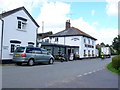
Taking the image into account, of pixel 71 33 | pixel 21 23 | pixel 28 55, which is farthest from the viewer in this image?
pixel 71 33

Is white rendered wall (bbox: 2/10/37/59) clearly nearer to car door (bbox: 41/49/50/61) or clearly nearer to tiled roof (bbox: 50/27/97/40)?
car door (bbox: 41/49/50/61)

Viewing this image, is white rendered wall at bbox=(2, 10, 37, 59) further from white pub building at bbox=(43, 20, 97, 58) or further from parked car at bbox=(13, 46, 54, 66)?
white pub building at bbox=(43, 20, 97, 58)

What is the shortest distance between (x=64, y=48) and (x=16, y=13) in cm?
1763

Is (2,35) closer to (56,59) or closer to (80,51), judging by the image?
(56,59)

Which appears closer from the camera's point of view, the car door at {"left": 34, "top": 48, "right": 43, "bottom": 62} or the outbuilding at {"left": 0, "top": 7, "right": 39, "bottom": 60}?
the car door at {"left": 34, "top": 48, "right": 43, "bottom": 62}

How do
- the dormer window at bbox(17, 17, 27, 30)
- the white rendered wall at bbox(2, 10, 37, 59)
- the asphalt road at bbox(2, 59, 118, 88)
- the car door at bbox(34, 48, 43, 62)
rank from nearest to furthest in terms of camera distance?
the asphalt road at bbox(2, 59, 118, 88) → the car door at bbox(34, 48, 43, 62) → the white rendered wall at bbox(2, 10, 37, 59) → the dormer window at bbox(17, 17, 27, 30)

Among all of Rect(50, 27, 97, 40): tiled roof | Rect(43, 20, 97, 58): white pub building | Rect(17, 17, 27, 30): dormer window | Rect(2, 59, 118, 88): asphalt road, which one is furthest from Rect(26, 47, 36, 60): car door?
Rect(50, 27, 97, 40): tiled roof

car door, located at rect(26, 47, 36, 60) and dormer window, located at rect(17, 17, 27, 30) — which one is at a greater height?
dormer window, located at rect(17, 17, 27, 30)

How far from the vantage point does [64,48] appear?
4759 cm

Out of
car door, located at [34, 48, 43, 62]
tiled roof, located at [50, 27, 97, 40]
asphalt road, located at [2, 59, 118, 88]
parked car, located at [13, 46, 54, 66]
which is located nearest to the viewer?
asphalt road, located at [2, 59, 118, 88]

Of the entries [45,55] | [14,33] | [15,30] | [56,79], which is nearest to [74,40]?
[15,30]

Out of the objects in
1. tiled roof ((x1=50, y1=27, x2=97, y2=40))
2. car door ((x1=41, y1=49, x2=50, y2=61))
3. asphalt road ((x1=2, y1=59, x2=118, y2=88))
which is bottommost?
asphalt road ((x1=2, y1=59, x2=118, y2=88))

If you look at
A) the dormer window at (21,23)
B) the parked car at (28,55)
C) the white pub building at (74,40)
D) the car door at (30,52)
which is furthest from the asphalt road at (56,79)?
the white pub building at (74,40)

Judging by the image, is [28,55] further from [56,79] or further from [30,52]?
[56,79]
